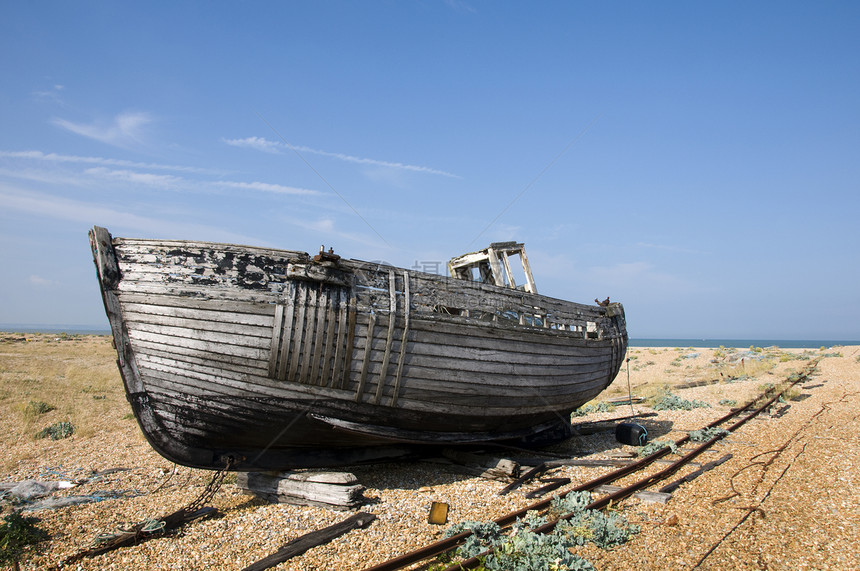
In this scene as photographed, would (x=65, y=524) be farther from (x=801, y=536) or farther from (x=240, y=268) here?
(x=801, y=536)

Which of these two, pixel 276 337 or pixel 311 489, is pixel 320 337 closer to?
pixel 276 337

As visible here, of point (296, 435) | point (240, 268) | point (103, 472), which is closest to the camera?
point (240, 268)

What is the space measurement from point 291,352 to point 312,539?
2283 mm

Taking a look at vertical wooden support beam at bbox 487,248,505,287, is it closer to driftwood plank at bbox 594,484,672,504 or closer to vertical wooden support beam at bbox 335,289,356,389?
vertical wooden support beam at bbox 335,289,356,389

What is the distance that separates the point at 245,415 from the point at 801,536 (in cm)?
677

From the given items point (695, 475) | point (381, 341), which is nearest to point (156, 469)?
point (381, 341)

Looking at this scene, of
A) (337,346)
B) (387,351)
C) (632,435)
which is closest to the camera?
(337,346)

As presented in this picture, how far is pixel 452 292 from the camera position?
750 centimetres

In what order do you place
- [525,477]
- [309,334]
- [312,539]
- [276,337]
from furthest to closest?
1. [525,477]
2. [309,334]
3. [276,337]
4. [312,539]

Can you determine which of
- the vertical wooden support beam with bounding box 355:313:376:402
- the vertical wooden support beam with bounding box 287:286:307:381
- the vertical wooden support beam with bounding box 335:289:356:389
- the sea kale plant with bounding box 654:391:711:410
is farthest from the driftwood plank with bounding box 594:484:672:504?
the sea kale plant with bounding box 654:391:711:410

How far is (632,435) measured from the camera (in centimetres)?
984

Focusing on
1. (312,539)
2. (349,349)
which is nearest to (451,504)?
(312,539)

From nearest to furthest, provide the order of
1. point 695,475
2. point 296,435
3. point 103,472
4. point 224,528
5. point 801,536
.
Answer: point 801,536 → point 224,528 → point 296,435 → point 695,475 → point 103,472

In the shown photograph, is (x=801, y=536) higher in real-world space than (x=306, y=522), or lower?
higher
